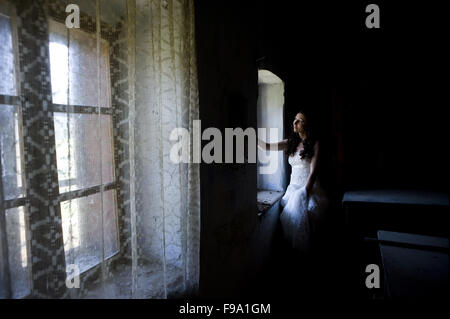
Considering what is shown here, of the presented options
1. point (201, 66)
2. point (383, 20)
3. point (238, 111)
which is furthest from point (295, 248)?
point (383, 20)

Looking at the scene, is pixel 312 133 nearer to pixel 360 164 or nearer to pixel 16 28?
pixel 360 164

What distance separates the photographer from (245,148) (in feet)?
5.56

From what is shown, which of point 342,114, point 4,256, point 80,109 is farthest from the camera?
point 342,114

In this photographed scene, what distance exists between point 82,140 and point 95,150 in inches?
1.9

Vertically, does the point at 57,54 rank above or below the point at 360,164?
above

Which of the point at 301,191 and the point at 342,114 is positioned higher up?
the point at 342,114

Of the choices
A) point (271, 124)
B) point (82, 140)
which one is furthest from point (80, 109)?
point (271, 124)

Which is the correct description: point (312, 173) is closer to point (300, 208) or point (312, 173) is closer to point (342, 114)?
point (300, 208)

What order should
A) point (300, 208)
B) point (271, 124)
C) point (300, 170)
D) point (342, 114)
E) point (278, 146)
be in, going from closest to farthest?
point (300, 208) → point (300, 170) → point (278, 146) → point (271, 124) → point (342, 114)

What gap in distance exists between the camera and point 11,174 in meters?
0.54

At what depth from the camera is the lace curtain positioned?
55 centimetres

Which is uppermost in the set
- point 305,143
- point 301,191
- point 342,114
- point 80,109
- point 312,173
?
point 342,114

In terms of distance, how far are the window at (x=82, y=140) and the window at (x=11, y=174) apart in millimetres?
81

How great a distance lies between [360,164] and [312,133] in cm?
89
